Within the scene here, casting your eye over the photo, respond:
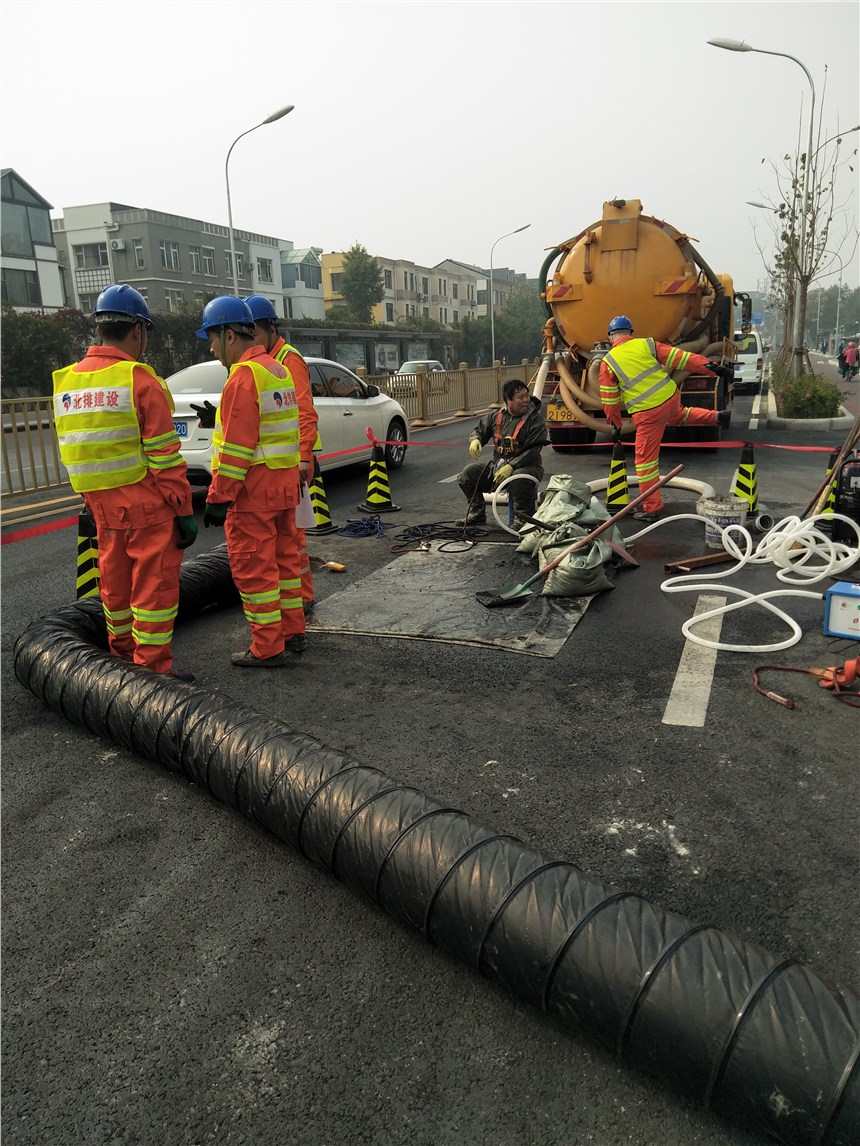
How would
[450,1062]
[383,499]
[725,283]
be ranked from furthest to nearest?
[725,283]
[383,499]
[450,1062]

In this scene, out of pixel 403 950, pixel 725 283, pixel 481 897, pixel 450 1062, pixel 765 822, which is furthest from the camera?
pixel 725 283

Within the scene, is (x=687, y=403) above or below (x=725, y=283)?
below

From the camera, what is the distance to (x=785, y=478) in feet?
31.0

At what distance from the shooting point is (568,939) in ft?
6.43

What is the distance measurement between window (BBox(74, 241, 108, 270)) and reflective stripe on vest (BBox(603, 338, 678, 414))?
51.8 meters

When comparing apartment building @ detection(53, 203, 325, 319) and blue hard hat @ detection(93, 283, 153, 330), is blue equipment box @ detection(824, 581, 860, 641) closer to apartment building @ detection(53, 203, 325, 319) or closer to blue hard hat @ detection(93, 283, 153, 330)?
blue hard hat @ detection(93, 283, 153, 330)

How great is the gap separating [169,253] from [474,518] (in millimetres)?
50132

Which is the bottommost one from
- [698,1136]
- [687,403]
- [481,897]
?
[698,1136]

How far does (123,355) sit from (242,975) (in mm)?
2897

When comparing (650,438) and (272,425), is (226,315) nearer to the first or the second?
(272,425)

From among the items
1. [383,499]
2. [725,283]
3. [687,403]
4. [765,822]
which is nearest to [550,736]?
[765,822]

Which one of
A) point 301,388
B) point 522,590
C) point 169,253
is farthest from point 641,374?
point 169,253

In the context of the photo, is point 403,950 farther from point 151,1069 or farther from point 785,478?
point 785,478

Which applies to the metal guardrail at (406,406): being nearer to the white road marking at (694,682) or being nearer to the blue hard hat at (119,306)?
the blue hard hat at (119,306)
